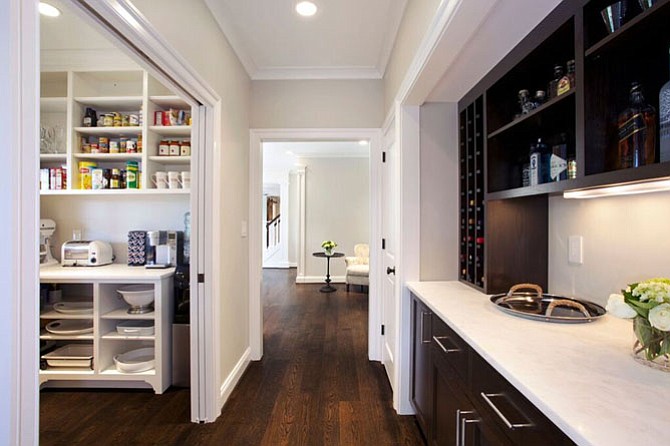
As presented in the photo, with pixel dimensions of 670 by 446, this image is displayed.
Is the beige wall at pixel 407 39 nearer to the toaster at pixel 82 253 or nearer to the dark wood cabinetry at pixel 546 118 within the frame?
the dark wood cabinetry at pixel 546 118

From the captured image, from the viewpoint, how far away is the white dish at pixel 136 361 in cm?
248

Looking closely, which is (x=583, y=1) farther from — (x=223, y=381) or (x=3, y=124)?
(x=223, y=381)

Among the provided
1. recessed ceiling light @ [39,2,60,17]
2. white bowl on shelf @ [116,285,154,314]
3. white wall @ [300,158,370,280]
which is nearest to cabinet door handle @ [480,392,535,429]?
white bowl on shelf @ [116,285,154,314]

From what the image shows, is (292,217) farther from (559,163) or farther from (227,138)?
(559,163)

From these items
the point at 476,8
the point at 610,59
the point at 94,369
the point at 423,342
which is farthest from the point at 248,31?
the point at 94,369

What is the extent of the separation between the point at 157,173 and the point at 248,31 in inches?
51.1

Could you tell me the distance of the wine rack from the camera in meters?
1.88

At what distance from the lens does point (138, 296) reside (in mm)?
2506

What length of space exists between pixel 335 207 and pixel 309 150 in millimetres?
1236

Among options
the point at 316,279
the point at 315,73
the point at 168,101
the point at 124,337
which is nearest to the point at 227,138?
the point at 168,101

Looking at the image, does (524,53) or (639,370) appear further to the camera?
(524,53)

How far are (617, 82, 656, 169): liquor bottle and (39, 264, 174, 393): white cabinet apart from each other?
2.62m

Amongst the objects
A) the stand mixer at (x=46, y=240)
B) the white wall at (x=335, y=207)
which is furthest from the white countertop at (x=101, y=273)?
the white wall at (x=335, y=207)

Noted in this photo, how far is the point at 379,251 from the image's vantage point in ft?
9.84
